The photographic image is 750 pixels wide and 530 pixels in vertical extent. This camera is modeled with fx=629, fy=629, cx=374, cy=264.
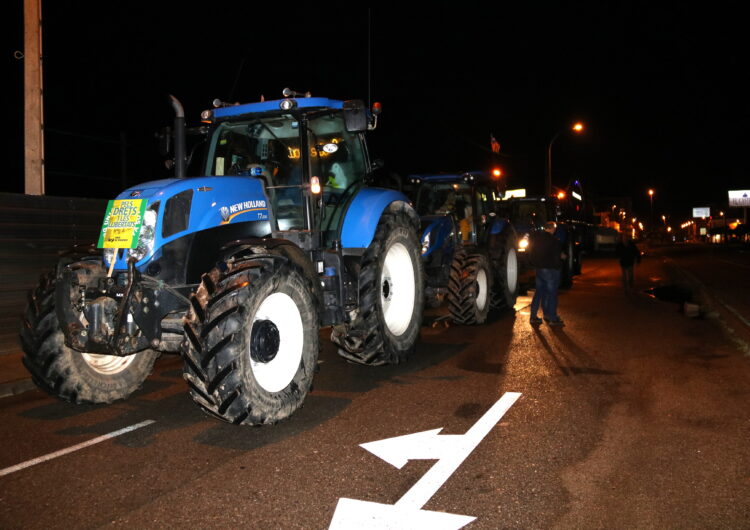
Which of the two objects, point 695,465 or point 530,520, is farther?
point 695,465

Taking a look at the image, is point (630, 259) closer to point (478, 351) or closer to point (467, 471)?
point (478, 351)

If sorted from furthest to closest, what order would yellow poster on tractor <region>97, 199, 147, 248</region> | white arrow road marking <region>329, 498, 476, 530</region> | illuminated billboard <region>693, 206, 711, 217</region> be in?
illuminated billboard <region>693, 206, 711, 217</region> < yellow poster on tractor <region>97, 199, 147, 248</region> < white arrow road marking <region>329, 498, 476, 530</region>

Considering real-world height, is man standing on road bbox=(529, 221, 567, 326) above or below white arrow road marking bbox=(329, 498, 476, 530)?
above

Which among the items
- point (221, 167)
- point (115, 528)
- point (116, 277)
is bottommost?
point (115, 528)

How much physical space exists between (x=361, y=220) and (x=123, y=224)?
8.67ft

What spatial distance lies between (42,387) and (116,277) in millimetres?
1302

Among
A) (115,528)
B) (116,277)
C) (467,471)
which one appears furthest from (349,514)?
(116,277)

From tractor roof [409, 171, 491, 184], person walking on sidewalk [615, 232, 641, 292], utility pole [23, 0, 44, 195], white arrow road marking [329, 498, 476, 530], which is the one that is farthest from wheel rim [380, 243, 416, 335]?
person walking on sidewalk [615, 232, 641, 292]

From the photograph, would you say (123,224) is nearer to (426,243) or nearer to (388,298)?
(388,298)

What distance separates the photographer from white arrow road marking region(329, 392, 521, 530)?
3.62 m

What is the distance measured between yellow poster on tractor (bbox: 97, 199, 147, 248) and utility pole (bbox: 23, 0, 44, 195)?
166 inches

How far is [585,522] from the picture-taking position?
360cm

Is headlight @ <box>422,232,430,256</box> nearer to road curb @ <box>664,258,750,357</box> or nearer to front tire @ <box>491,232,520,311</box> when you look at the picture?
front tire @ <box>491,232,520,311</box>

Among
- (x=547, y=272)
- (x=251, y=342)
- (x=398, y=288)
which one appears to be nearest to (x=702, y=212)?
(x=547, y=272)
